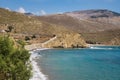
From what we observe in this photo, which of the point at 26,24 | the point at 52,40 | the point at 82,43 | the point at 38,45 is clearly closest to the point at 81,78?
the point at 38,45

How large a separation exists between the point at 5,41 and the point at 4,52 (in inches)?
34.0

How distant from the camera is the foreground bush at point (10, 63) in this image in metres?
24.7

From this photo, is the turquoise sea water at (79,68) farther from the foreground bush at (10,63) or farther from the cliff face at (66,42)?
the cliff face at (66,42)

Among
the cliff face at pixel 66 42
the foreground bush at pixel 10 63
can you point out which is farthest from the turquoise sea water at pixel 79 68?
the cliff face at pixel 66 42

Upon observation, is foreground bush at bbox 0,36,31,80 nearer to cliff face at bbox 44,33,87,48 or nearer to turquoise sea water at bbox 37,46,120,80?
turquoise sea water at bbox 37,46,120,80

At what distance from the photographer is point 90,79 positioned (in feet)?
147

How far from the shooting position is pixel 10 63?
2497 centimetres

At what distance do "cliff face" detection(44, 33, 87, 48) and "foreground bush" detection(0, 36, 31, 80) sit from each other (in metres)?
119

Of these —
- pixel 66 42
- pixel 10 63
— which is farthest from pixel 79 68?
pixel 66 42

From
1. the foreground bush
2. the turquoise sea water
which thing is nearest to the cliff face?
the turquoise sea water

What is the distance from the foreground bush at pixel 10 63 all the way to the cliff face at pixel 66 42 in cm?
11949

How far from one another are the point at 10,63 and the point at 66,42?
433 ft

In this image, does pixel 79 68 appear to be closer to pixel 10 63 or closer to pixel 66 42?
pixel 10 63

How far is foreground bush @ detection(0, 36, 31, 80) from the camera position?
2469 cm
